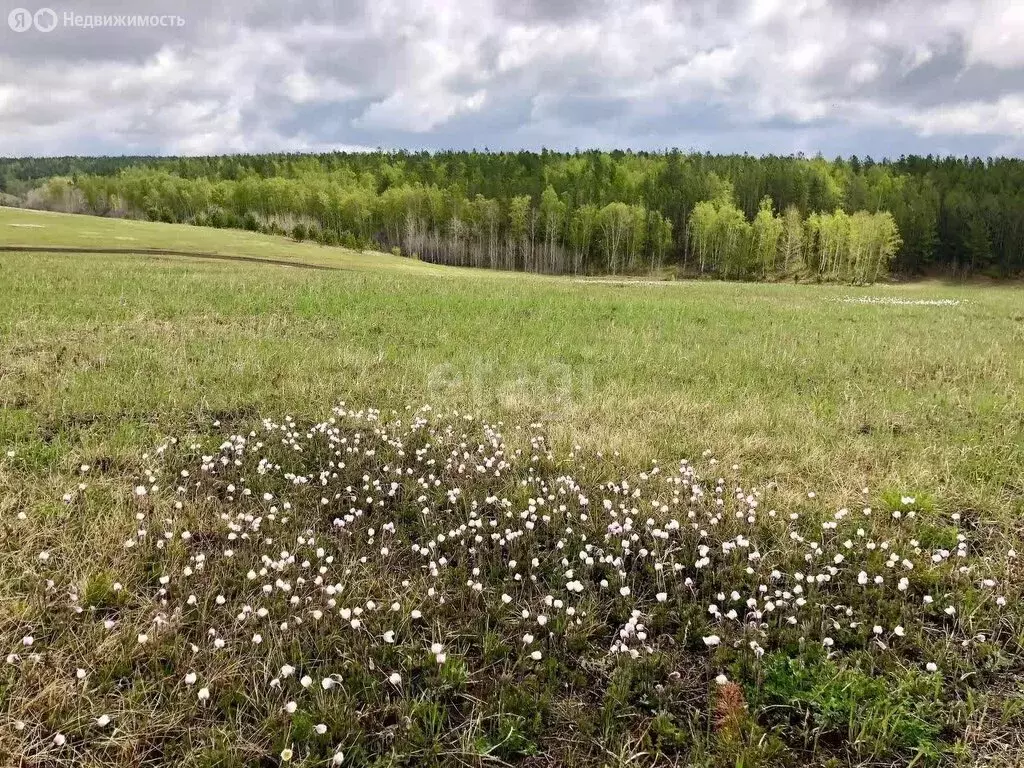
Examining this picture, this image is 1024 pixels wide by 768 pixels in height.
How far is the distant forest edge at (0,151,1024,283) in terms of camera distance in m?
90.9

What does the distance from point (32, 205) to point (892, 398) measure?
170m

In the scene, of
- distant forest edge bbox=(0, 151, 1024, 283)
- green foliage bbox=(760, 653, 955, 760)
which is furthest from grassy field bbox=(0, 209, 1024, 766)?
distant forest edge bbox=(0, 151, 1024, 283)

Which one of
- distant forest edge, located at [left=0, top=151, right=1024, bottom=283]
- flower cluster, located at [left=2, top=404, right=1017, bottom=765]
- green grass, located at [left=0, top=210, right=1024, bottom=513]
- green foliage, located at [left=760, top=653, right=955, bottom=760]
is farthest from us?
distant forest edge, located at [left=0, top=151, right=1024, bottom=283]

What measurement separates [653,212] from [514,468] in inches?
3827

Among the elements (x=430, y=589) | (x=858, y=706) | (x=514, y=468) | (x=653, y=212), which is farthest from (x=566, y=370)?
(x=653, y=212)

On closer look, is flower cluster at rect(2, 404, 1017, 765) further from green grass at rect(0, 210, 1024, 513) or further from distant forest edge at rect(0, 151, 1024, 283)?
distant forest edge at rect(0, 151, 1024, 283)

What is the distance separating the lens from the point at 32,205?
137 metres

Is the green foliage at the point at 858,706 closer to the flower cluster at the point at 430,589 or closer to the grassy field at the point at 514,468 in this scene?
the grassy field at the point at 514,468

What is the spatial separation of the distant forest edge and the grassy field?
6454 cm

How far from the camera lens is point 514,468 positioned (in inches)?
317

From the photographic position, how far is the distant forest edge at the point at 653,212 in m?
90.9

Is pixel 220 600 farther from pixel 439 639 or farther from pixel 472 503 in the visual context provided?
pixel 472 503

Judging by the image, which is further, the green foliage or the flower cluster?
the flower cluster

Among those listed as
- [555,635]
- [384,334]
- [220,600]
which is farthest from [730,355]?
[220,600]
